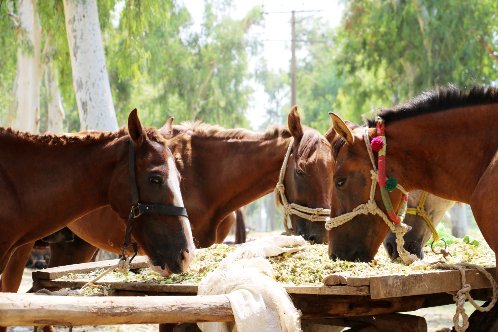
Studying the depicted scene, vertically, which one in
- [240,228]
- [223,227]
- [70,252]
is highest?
[223,227]

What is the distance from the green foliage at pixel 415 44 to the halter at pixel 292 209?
527 inches

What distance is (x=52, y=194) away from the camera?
4570 millimetres

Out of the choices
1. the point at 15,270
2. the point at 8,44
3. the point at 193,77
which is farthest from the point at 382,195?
the point at 193,77

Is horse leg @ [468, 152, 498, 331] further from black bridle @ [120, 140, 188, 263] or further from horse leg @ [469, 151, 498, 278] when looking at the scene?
black bridle @ [120, 140, 188, 263]

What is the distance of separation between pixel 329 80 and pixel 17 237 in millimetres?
39552

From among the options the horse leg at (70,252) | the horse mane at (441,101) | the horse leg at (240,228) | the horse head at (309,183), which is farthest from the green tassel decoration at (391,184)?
the horse leg at (240,228)

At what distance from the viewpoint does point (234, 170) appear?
21.2ft

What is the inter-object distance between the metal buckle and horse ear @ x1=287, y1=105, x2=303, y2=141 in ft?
7.50

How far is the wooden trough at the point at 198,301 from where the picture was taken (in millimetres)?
2625

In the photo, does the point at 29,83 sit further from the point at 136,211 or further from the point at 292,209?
the point at 136,211

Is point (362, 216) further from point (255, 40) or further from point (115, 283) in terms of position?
point (255, 40)

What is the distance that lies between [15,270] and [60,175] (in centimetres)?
242

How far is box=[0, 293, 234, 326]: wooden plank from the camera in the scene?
2.56 metres

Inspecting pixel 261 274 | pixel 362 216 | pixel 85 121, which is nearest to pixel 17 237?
pixel 261 274
